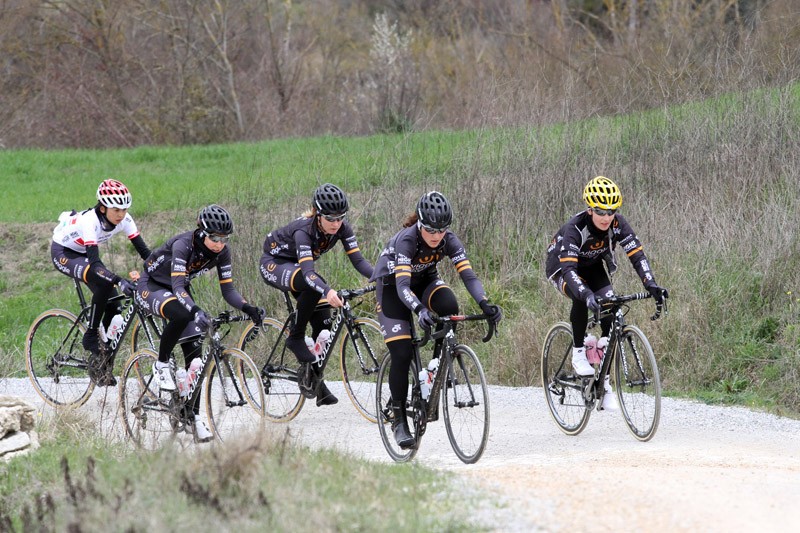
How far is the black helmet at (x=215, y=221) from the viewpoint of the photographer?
357 inches

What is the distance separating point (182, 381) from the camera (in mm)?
9328

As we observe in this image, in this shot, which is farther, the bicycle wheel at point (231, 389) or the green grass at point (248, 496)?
the bicycle wheel at point (231, 389)

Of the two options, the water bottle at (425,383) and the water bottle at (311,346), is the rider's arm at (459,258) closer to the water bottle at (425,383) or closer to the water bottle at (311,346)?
the water bottle at (425,383)

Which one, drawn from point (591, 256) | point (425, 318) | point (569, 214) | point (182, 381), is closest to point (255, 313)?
point (182, 381)

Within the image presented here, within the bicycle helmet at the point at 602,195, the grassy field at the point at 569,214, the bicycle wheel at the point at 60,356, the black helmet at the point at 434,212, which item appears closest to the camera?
the black helmet at the point at 434,212

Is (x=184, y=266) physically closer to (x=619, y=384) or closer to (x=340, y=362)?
(x=340, y=362)

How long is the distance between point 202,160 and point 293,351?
14202 mm

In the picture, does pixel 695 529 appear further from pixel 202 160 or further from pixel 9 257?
pixel 202 160

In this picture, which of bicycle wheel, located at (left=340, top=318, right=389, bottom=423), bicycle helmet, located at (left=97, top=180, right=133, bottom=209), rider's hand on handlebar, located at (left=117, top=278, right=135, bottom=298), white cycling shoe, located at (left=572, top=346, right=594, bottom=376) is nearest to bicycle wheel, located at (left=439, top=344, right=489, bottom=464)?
white cycling shoe, located at (left=572, top=346, right=594, bottom=376)

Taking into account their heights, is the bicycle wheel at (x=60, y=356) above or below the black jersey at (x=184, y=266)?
below

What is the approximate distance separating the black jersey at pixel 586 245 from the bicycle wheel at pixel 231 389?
2772mm

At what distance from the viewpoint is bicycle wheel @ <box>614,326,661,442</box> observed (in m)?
8.51

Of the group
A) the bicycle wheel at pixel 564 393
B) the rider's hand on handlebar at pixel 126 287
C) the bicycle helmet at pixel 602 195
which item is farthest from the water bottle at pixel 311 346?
the bicycle helmet at pixel 602 195

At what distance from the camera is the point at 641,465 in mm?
7488
